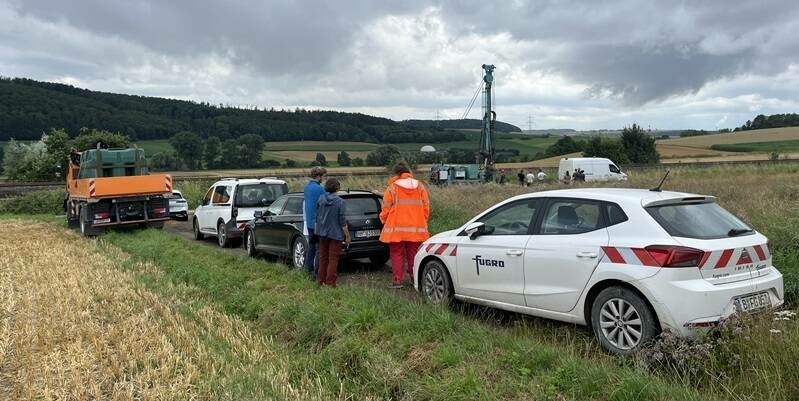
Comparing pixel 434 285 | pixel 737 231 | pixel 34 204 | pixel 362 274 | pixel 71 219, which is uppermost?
pixel 737 231

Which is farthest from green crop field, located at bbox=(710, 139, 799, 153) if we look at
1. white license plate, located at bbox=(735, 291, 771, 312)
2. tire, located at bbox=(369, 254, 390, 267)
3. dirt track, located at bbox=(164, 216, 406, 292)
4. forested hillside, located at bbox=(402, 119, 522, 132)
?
white license plate, located at bbox=(735, 291, 771, 312)

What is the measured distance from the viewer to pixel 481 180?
4603 centimetres

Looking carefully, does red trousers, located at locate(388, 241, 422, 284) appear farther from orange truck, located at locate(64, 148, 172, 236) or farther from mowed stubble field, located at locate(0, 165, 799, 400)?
orange truck, located at locate(64, 148, 172, 236)

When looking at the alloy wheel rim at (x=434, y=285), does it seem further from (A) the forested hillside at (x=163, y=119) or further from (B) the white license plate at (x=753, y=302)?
(A) the forested hillside at (x=163, y=119)

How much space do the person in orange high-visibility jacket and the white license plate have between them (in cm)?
444

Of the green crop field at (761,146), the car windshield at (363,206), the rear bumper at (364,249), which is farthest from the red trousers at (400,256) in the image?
the green crop field at (761,146)

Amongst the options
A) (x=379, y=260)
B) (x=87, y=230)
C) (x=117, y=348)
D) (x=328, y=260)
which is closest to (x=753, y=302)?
(x=328, y=260)

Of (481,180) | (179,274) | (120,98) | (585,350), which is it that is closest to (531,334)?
(585,350)

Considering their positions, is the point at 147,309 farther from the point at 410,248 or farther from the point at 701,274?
the point at 701,274

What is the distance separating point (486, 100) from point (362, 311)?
4266 centimetres

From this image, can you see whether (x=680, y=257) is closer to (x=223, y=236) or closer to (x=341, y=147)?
(x=223, y=236)

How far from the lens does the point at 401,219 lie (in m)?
8.73

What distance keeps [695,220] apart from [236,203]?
1158 centimetres

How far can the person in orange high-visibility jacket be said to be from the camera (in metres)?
8.72
